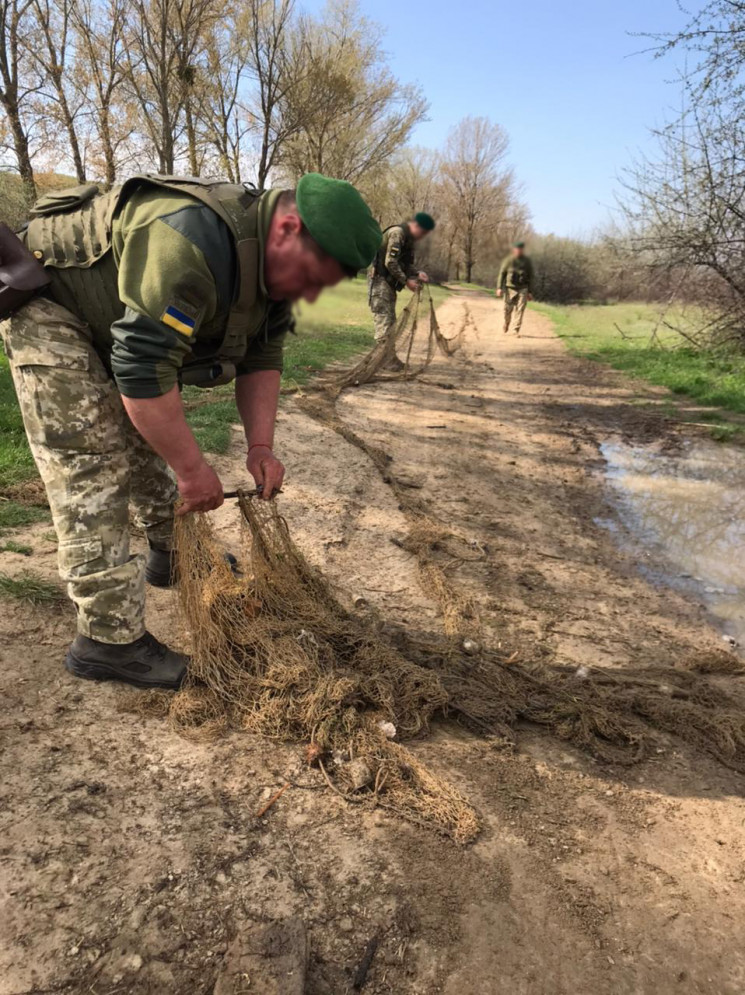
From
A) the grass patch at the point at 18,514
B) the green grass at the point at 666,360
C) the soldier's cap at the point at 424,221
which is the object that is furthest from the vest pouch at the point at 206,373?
the green grass at the point at 666,360

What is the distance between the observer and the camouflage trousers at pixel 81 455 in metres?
2.22

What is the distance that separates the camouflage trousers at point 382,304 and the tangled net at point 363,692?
6.88 m

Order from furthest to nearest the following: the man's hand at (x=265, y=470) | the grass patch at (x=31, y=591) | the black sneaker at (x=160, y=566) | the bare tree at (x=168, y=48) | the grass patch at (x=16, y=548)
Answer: the bare tree at (x=168, y=48) < the grass patch at (x=16, y=548) < the black sneaker at (x=160, y=566) < the grass patch at (x=31, y=591) < the man's hand at (x=265, y=470)

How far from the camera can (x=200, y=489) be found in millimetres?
2275

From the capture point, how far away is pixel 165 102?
479 inches

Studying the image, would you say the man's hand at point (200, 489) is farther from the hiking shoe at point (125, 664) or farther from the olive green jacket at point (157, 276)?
the hiking shoe at point (125, 664)

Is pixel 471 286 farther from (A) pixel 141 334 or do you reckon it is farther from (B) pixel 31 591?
(A) pixel 141 334

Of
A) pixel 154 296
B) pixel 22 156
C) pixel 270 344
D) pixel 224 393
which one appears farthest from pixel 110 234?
pixel 22 156

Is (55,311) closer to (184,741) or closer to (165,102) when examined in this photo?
(184,741)

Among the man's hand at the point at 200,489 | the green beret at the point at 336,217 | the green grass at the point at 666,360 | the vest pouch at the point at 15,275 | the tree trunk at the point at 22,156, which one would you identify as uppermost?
the tree trunk at the point at 22,156

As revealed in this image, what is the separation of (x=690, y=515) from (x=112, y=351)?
4.86m

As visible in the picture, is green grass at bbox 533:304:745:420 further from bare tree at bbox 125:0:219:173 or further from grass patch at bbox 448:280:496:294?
grass patch at bbox 448:280:496:294

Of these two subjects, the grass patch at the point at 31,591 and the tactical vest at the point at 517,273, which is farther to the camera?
the tactical vest at the point at 517,273

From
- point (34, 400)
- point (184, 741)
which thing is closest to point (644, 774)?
point (184, 741)
